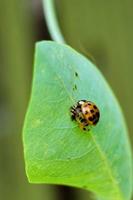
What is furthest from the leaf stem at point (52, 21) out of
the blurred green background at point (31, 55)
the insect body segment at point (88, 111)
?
the blurred green background at point (31, 55)

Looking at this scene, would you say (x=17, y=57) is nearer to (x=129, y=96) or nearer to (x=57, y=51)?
(x=129, y=96)

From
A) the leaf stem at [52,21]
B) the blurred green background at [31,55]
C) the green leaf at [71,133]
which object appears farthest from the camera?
the blurred green background at [31,55]

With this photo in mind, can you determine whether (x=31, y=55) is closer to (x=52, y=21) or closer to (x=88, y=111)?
(x=52, y=21)

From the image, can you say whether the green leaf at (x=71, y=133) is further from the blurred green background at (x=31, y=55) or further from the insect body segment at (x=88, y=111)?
the blurred green background at (x=31, y=55)

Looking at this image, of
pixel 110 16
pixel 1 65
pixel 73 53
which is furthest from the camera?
pixel 110 16

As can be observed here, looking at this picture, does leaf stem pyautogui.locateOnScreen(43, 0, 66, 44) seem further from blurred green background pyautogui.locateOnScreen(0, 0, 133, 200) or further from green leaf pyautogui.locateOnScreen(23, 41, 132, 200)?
blurred green background pyautogui.locateOnScreen(0, 0, 133, 200)

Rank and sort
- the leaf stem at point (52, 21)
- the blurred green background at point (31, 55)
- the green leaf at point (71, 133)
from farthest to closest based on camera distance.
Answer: the blurred green background at point (31, 55) → the leaf stem at point (52, 21) → the green leaf at point (71, 133)

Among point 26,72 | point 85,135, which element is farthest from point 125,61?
point 85,135
